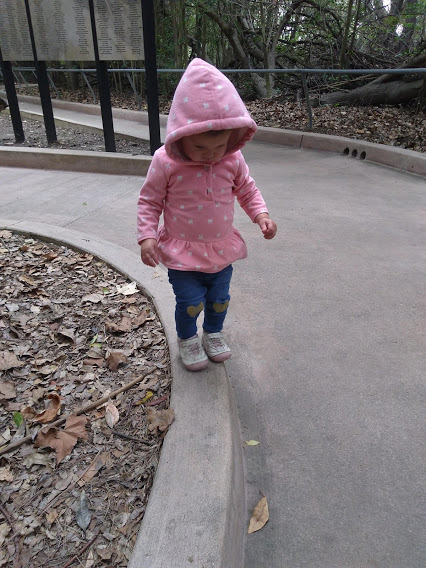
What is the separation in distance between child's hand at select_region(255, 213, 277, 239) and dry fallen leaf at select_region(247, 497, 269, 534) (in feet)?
3.40

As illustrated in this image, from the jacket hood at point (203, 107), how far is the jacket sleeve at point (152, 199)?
0.43ft

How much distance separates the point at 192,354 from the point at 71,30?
6.32m

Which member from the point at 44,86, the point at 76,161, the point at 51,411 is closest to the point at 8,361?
the point at 51,411

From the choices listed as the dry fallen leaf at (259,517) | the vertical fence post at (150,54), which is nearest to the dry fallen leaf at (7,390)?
the dry fallen leaf at (259,517)

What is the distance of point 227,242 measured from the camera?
2055mm

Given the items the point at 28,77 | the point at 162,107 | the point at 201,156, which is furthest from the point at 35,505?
the point at 28,77

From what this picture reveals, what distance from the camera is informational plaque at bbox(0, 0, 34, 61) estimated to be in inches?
293

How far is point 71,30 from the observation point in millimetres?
6707

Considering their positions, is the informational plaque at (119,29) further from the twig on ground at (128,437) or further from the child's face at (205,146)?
the twig on ground at (128,437)

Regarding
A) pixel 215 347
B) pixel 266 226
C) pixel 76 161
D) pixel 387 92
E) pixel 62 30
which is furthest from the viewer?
pixel 387 92

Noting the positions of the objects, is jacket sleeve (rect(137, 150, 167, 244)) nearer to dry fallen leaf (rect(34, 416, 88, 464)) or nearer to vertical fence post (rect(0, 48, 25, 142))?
dry fallen leaf (rect(34, 416, 88, 464))

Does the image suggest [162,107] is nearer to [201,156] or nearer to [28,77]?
[28,77]

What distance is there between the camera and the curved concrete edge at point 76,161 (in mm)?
6160

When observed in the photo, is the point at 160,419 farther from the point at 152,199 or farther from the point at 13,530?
the point at 152,199
